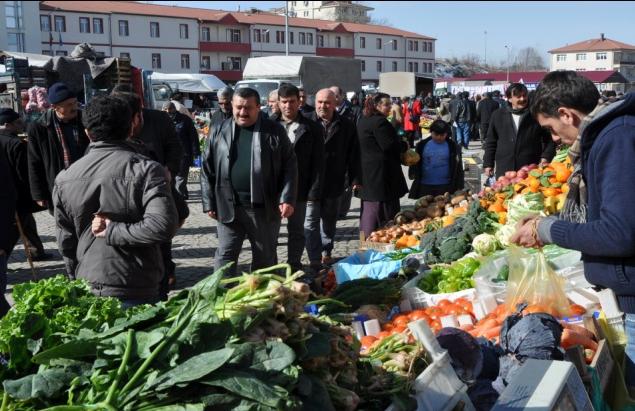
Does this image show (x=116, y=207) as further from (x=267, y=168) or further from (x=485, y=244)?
(x=485, y=244)

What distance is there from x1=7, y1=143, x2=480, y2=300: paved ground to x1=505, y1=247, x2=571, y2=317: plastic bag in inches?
147

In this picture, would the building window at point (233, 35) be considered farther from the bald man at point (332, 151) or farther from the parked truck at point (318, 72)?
the bald man at point (332, 151)

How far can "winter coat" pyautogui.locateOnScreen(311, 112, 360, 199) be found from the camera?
7859 mm

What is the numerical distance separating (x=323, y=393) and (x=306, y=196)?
517 cm

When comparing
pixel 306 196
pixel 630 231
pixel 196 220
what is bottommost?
pixel 196 220

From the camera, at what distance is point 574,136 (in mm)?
2885

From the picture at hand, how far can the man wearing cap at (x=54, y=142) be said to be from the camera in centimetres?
572

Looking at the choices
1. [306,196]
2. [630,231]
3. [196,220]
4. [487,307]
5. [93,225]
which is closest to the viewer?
[630,231]

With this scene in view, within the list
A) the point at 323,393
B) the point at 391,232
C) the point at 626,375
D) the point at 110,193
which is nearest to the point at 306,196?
the point at 391,232

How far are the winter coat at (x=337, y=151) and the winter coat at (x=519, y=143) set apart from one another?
176 centimetres

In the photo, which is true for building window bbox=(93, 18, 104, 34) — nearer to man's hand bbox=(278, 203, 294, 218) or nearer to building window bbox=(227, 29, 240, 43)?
building window bbox=(227, 29, 240, 43)

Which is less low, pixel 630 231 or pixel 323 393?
pixel 630 231

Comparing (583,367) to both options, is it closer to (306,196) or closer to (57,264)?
(306,196)

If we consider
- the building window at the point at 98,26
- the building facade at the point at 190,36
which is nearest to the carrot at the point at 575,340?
the building facade at the point at 190,36
